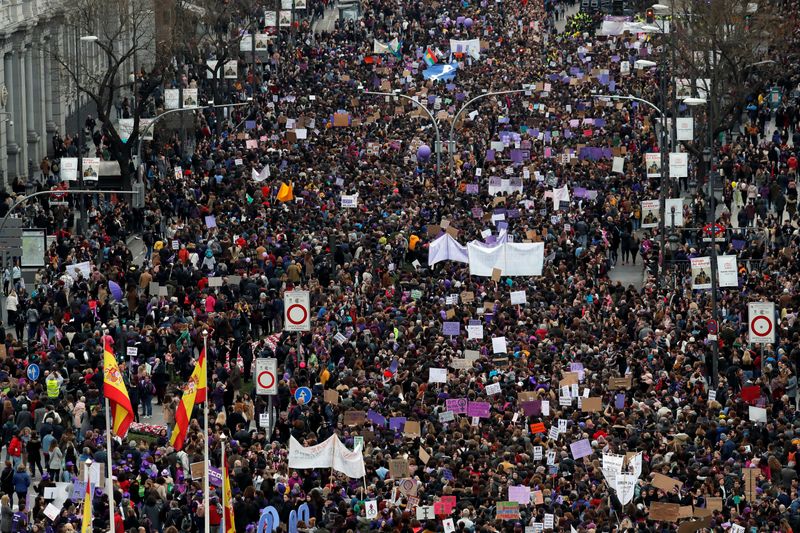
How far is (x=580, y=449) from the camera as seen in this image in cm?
4294

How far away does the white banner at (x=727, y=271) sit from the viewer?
56688 millimetres

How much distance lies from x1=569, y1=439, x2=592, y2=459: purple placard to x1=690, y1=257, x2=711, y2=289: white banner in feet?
50.8

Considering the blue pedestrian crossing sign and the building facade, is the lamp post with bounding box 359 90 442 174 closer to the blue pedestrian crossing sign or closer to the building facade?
the building facade

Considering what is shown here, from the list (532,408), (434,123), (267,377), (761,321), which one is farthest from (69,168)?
(532,408)

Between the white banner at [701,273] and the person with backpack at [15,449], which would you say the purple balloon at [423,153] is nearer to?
the white banner at [701,273]

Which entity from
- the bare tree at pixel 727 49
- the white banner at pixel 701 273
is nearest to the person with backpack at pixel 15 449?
the white banner at pixel 701 273

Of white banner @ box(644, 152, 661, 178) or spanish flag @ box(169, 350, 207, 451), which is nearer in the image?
spanish flag @ box(169, 350, 207, 451)

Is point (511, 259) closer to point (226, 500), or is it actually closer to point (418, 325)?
point (418, 325)

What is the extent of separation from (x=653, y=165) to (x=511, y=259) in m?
14.1

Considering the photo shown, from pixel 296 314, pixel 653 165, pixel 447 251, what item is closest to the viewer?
pixel 296 314

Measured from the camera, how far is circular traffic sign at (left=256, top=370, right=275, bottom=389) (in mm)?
47981

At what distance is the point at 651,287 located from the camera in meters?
59.0

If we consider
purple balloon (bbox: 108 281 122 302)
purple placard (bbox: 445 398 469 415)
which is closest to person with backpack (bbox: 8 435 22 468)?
purple placard (bbox: 445 398 469 415)

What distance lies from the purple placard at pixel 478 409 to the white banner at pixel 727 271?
11958mm
